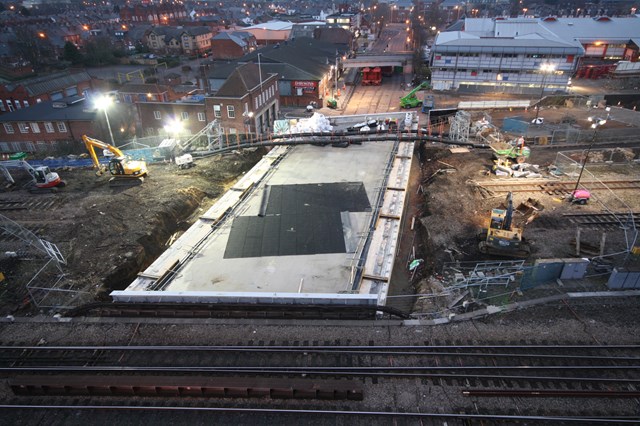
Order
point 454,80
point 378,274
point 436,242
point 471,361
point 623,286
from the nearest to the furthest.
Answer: point 471,361 → point 623,286 → point 378,274 → point 436,242 → point 454,80

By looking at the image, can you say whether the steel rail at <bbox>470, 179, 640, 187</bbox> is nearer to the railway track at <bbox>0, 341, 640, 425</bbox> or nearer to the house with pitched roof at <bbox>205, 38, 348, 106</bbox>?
the railway track at <bbox>0, 341, 640, 425</bbox>

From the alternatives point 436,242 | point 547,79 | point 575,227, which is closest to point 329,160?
point 436,242

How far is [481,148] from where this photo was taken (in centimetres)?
3709

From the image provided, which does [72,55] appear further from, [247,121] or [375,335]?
[375,335]

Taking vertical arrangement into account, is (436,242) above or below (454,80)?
below

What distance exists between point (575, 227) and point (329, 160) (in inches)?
787

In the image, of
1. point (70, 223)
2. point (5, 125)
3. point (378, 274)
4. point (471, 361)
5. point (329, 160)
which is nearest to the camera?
point (471, 361)

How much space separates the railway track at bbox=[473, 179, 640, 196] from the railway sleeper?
20.7 metres

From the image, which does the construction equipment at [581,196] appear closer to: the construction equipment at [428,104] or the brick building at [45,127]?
the construction equipment at [428,104]

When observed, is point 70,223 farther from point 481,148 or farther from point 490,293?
point 481,148

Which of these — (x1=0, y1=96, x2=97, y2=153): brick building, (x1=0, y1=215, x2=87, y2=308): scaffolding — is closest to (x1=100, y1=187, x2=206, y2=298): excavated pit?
(x1=0, y1=215, x2=87, y2=308): scaffolding

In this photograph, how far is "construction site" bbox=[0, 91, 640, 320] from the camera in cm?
1977

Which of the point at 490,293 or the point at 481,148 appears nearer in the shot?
the point at 490,293

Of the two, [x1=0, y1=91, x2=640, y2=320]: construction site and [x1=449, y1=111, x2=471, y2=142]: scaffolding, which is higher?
[x1=449, y1=111, x2=471, y2=142]: scaffolding
